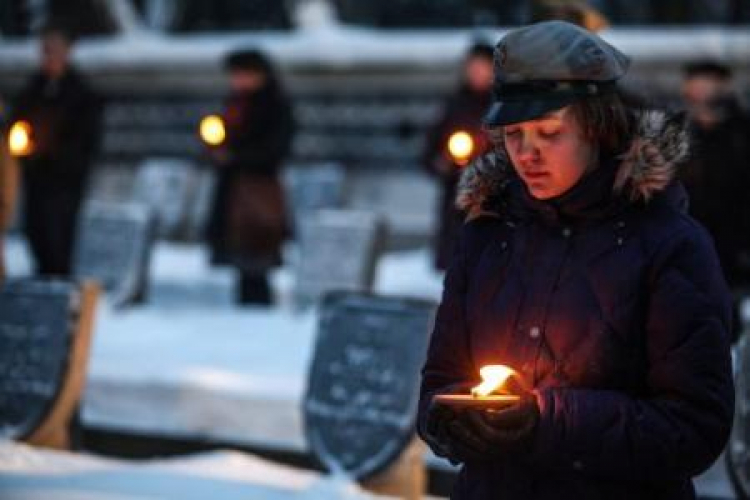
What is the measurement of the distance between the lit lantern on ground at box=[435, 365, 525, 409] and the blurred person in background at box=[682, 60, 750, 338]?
434 centimetres

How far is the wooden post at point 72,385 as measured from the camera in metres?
6.29

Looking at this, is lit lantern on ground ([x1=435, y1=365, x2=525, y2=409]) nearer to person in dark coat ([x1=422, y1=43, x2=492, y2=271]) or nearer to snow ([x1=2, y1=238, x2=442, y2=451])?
snow ([x1=2, y1=238, x2=442, y2=451])

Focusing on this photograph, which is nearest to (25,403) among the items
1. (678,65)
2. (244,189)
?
(244,189)

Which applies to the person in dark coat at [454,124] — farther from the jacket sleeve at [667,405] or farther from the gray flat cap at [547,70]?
the jacket sleeve at [667,405]

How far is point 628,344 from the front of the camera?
2547 millimetres

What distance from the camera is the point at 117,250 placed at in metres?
10.7

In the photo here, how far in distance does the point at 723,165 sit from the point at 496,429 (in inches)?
188

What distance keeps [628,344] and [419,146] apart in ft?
35.6

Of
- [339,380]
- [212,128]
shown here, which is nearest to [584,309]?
[339,380]

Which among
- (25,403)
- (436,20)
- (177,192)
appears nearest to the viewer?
(25,403)

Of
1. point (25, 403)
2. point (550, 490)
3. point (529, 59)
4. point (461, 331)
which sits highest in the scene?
point (529, 59)

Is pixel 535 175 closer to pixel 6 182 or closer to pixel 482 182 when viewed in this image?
pixel 482 182

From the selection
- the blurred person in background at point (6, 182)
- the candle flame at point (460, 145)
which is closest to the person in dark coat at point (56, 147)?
the blurred person in background at point (6, 182)

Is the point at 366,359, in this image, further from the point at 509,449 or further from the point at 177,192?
the point at 177,192
